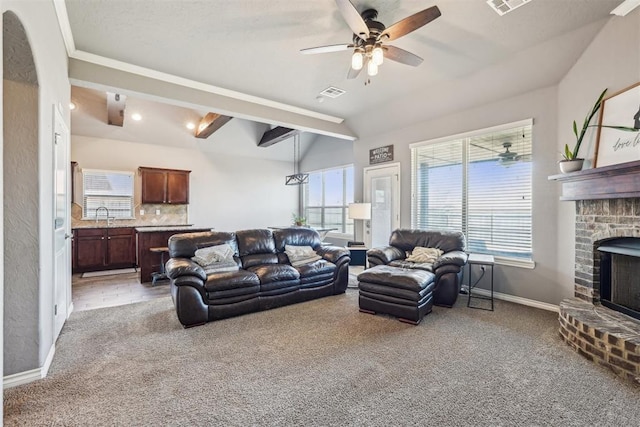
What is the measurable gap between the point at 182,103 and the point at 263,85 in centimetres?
121

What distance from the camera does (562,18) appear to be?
3.02 metres

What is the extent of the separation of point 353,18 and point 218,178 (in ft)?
21.4

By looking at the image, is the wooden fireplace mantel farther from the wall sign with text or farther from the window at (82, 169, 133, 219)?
the window at (82, 169, 133, 219)

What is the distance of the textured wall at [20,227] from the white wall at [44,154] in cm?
2

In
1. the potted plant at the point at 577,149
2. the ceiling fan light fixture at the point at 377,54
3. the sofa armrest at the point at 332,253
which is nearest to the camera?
the ceiling fan light fixture at the point at 377,54

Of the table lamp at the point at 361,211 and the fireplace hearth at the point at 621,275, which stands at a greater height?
the table lamp at the point at 361,211

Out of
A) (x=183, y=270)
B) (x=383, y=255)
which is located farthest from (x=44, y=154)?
(x=383, y=255)

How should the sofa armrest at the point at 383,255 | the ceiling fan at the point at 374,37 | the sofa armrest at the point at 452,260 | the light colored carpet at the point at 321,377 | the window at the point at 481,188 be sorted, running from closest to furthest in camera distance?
the light colored carpet at the point at 321,377 < the ceiling fan at the point at 374,37 < the sofa armrest at the point at 452,260 < the window at the point at 481,188 < the sofa armrest at the point at 383,255

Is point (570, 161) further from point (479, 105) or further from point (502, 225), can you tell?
point (479, 105)

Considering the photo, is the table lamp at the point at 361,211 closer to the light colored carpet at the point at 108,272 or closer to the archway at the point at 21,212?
the archway at the point at 21,212

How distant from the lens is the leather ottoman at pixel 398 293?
3.39 m

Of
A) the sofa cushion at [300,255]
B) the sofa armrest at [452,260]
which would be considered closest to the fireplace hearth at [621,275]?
the sofa armrest at [452,260]

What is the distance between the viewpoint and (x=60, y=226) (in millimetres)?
3094

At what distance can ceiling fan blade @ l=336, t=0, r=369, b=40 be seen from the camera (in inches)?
92.9
